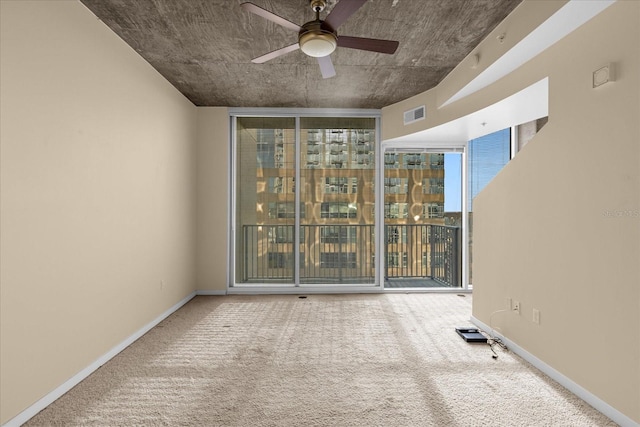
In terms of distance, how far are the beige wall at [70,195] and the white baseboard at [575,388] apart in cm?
335

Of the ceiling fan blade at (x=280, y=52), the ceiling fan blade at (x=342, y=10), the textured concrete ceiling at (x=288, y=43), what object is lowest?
the ceiling fan blade at (x=280, y=52)

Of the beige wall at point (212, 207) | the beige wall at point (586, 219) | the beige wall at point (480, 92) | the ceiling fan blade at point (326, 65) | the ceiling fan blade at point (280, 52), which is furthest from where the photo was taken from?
the beige wall at point (212, 207)

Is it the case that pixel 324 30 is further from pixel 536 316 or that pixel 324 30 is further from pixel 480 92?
pixel 536 316

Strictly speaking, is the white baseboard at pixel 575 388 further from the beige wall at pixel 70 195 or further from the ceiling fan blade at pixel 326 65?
the beige wall at pixel 70 195

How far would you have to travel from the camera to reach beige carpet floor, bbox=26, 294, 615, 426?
6.42 ft

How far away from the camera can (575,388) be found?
2174 mm

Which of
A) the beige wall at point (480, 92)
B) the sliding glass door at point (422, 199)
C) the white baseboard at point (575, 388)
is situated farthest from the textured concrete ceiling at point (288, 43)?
the white baseboard at point (575, 388)

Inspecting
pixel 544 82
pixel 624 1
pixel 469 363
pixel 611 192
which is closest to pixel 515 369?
pixel 469 363

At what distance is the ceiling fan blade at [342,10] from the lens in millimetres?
1982

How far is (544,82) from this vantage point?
2529 millimetres

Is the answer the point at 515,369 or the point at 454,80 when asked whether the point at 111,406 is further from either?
the point at 454,80

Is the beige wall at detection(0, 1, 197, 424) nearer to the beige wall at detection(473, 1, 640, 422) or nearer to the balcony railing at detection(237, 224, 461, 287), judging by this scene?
the balcony railing at detection(237, 224, 461, 287)

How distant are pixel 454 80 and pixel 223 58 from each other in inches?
92.6

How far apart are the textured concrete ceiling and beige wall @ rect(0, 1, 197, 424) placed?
0.31 m
